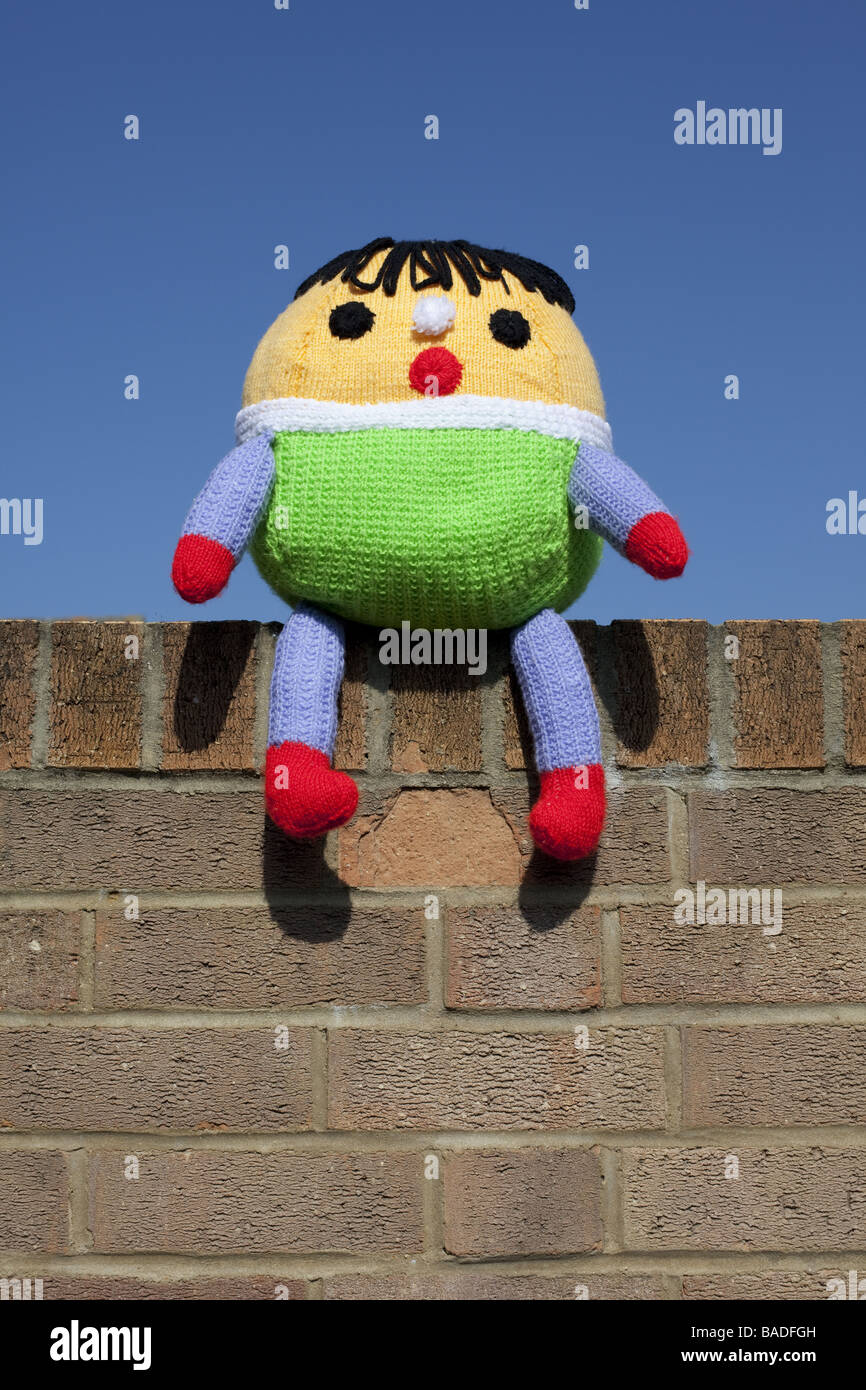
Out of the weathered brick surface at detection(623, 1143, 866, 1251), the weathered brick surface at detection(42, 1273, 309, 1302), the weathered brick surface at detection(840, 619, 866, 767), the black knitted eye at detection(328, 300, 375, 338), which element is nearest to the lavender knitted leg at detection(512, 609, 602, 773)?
the weathered brick surface at detection(840, 619, 866, 767)

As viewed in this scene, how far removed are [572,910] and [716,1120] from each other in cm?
45

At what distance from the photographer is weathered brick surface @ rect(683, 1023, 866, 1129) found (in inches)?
83.0

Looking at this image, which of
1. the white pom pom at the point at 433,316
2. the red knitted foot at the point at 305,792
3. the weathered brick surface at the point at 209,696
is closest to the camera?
the red knitted foot at the point at 305,792

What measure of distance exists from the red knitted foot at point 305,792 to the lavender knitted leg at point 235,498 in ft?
1.22

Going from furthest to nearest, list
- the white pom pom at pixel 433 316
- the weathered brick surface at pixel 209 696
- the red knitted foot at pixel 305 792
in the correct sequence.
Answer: the weathered brick surface at pixel 209 696 → the white pom pom at pixel 433 316 → the red knitted foot at pixel 305 792

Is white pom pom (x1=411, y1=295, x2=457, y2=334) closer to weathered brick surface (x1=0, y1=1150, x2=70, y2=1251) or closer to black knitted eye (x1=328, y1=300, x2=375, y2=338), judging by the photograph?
black knitted eye (x1=328, y1=300, x2=375, y2=338)

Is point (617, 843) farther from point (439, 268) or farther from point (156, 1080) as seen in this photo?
Result: point (439, 268)

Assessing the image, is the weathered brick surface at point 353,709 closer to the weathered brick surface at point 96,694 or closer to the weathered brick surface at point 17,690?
the weathered brick surface at point 96,694

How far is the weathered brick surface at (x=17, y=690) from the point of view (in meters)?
2.20

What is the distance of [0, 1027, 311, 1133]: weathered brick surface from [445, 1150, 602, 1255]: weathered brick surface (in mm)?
304

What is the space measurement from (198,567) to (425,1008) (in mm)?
862

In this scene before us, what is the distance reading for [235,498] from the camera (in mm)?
2033

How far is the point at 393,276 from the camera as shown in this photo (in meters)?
2.16

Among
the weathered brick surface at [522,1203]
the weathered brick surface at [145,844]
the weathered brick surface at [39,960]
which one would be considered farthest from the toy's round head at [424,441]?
the weathered brick surface at [522,1203]
